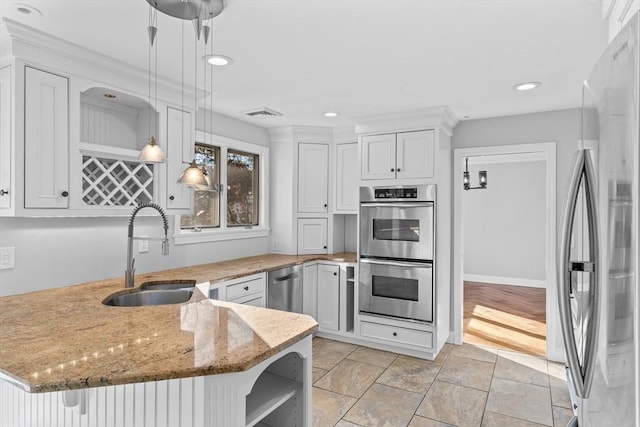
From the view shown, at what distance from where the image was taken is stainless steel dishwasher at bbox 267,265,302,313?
144 inches

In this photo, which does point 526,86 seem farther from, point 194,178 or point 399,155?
point 194,178

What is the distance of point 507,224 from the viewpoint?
23.7 ft

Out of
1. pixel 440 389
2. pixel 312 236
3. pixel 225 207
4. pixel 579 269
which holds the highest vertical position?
pixel 225 207

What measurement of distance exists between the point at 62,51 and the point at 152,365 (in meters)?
2.07

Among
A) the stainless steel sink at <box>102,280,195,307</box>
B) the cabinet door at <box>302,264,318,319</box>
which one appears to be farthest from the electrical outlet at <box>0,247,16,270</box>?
the cabinet door at <box>302,264,318,319</box>

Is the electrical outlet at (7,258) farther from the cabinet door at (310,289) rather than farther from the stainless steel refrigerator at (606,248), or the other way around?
the stainless steel refrigerator at (606,248)

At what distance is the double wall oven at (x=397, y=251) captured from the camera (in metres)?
3.73

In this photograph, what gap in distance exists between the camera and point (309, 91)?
3236mm

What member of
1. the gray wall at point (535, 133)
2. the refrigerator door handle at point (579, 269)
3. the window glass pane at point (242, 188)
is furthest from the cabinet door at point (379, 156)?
the refrigerator door handle at point (579, 269)

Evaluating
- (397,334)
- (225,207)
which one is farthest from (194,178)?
(397,334)

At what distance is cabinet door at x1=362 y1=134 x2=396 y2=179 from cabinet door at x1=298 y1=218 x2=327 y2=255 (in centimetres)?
90

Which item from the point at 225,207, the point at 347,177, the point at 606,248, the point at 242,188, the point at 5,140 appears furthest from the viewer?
the point at 347,177

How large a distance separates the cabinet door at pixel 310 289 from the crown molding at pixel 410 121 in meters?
1.59

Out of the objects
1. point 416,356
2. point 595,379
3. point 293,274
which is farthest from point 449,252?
point 595,379
